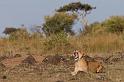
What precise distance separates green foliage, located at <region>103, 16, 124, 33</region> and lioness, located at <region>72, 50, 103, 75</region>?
13.5 m

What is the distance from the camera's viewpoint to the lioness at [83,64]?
27.8 feet

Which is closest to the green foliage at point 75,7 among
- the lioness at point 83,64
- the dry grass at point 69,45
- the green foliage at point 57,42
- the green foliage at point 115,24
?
the green foliage at point 115,24

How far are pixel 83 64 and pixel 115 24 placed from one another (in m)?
15.6

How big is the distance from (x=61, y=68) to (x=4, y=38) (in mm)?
8448

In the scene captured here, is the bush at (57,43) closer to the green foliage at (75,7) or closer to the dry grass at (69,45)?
the dry grass at (69,45)

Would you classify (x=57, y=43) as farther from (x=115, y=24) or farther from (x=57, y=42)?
(x=115, y=24)

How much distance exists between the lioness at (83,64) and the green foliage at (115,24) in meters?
13.5

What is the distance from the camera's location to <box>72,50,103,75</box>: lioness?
8481 millimetres

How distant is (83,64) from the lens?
870 cm

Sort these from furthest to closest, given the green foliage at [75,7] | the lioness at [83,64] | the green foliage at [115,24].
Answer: the green foliage at [75,7], the green foliage at [115,24], the lioness at [83,64]

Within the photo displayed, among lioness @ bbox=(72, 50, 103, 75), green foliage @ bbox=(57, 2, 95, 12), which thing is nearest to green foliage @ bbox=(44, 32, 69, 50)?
lioness @ bbox=(72, 50, 103, 75)

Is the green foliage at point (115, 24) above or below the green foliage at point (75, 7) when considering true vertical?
below

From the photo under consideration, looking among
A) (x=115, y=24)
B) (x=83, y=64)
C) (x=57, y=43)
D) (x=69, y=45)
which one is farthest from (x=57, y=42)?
(x=115, y=24)

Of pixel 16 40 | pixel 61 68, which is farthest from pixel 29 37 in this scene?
pixel 61 68
